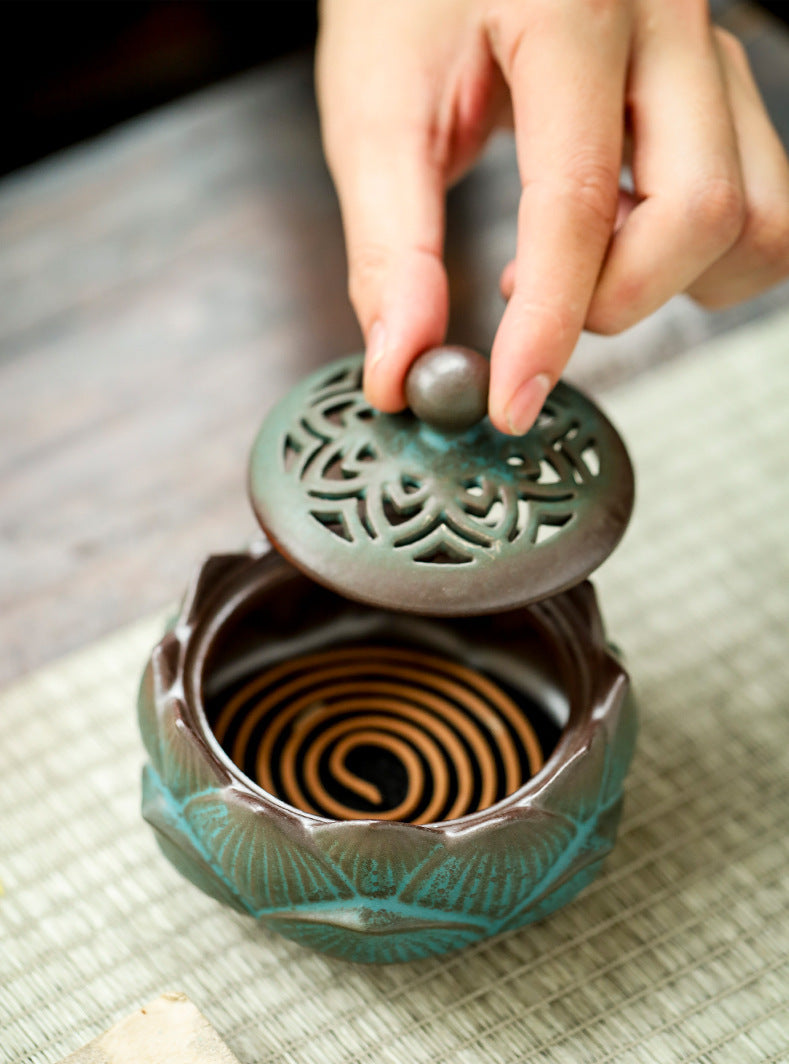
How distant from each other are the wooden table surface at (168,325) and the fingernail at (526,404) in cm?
49

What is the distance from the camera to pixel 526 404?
30.3 inches

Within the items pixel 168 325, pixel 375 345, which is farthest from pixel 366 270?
pixel 168 325

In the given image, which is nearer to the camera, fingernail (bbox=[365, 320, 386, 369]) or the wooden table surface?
fingernail (bbox=[365, 320, 386, 369])

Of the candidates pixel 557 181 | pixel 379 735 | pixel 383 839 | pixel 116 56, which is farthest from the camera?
pixel 116 56

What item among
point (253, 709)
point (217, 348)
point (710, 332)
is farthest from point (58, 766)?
point (710, 332)

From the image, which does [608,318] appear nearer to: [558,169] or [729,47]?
[558,169]

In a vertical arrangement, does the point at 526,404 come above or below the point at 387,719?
above

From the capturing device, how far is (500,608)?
729 mm

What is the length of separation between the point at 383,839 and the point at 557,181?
0.47 m

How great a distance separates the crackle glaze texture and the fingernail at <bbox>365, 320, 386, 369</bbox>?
0.74ft

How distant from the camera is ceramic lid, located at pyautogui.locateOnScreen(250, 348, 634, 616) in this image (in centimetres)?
74

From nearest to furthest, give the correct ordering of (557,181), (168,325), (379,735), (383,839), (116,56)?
(383,839) < (557,181) < (379,735) < (168,325) < (116,56)

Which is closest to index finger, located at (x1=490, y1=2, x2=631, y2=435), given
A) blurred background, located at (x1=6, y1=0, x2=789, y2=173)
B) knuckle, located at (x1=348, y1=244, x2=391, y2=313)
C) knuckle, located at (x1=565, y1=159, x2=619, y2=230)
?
knuckle, located at (x1=565, y1=159, x2=619, y2=230)

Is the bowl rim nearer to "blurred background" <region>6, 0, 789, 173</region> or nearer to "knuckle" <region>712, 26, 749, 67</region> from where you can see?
"knuckle" <region>712, 26, 749, 67</region>
